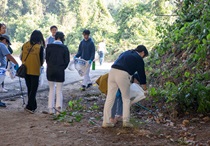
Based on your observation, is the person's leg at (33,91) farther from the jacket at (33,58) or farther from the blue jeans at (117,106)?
the blue jeans at (117,106)

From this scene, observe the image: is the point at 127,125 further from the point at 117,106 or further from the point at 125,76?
the point at 125,76

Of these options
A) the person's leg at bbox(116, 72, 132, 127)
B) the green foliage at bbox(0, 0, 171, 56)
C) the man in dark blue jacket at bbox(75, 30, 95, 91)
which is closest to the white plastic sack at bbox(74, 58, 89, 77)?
the man in dark blue jacket at bbox(75, 30, 95, 91)

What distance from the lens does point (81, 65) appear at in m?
10.3

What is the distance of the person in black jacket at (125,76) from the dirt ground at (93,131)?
0.28 metres

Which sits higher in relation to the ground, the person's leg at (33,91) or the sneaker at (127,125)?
the person's leg at (33,91)

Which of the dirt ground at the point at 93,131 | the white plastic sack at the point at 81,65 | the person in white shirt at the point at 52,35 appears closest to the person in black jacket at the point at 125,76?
the dirt ground at the point at 93,131

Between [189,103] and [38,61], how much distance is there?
121 inches

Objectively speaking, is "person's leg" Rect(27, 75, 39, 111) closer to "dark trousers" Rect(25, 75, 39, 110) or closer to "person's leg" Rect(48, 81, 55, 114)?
"dark trousers" Rect(25, 75, 39, 110)

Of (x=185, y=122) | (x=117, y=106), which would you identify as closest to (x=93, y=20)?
(x=117, y=106)

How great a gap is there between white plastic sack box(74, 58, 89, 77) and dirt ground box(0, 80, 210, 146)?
10.7ft

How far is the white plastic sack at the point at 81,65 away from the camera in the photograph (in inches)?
404

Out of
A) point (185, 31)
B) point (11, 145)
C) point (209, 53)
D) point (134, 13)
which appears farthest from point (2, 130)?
point (134, 13)

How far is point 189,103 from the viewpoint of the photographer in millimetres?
6383

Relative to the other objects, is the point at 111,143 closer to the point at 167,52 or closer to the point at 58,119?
the point at 58,119
